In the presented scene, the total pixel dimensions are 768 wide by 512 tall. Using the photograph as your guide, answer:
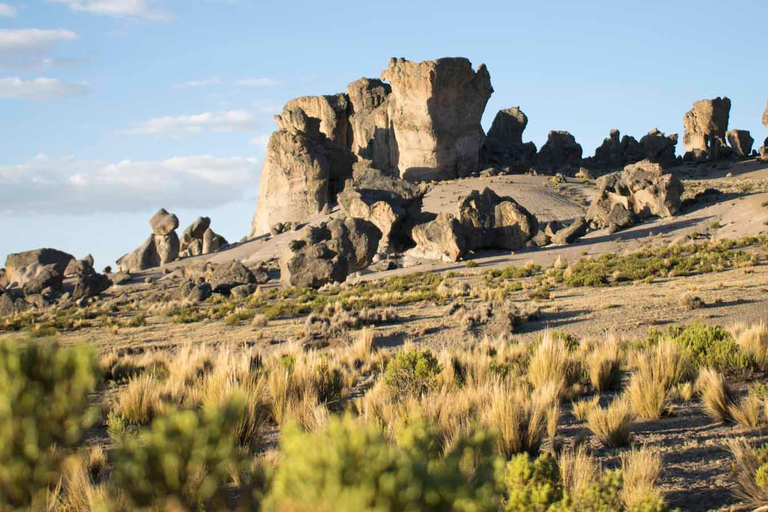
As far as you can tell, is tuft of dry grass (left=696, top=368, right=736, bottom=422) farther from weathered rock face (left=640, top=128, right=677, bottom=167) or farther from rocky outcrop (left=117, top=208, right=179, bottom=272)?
weathered rock face (left=640, top=128, right=677, bottom=167)

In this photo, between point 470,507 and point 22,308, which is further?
point 22,308

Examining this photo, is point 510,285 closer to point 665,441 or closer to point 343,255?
point 343,255

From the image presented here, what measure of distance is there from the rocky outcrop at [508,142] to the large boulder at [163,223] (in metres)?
37.6

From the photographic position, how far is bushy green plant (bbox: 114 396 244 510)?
425cm

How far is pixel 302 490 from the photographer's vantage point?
297 centimetres

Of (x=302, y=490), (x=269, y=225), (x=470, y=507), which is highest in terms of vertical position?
(x=269, y=225)

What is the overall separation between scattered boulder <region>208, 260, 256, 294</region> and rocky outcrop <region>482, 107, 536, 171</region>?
49.5 m

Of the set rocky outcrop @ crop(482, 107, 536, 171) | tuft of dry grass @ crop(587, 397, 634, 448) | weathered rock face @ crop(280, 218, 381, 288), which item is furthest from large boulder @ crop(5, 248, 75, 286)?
tuft of dry grass @ crop(587, 397, 634, 448)

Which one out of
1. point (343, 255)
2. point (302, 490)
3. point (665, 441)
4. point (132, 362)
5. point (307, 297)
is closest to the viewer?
point (302, 490)

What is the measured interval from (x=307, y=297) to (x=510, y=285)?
821 centimetres

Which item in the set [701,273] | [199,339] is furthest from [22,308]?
[701,273]

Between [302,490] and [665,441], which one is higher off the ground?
[302,490]

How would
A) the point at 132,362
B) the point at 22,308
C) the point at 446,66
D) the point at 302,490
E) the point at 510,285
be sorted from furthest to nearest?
the point at 446,66 < the point at 22,308 < the point at 510,285 < the point at 132,362 < the point at 302,490

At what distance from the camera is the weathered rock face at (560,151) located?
88.1m
